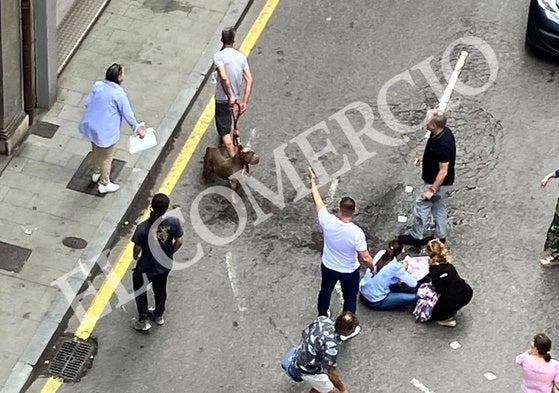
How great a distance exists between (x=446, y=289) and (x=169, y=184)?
12.1 ft

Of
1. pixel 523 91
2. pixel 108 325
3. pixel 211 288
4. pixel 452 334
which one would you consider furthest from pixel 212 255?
pixel 523 91

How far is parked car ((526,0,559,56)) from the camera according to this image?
1717 centimetres

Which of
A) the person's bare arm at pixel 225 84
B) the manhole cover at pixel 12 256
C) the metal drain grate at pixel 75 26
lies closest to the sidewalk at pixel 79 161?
the manhole cover at pixel 12 256

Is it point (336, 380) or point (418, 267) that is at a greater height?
point (418, 267)

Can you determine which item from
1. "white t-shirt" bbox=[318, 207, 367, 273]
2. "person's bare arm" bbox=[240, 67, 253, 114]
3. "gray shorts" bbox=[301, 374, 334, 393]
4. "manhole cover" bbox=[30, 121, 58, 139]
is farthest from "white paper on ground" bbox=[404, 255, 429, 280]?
"manhole cover" bbox=[30, 121, 58, 139]

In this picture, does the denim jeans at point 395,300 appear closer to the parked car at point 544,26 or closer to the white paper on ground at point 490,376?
the white paper on ground at point 490,376

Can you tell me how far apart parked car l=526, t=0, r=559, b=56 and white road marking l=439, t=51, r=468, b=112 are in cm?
95

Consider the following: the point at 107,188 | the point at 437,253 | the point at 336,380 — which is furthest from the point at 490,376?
the point at 107,188

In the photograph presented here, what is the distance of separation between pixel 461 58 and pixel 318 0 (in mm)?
2331

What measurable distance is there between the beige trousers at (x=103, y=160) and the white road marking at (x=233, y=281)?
1717mm

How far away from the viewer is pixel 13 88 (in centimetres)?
1513

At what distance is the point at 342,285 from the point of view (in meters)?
13.2

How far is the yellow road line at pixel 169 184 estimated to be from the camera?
13410mm

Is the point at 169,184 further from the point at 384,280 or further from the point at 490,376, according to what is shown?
the point at 490,376
